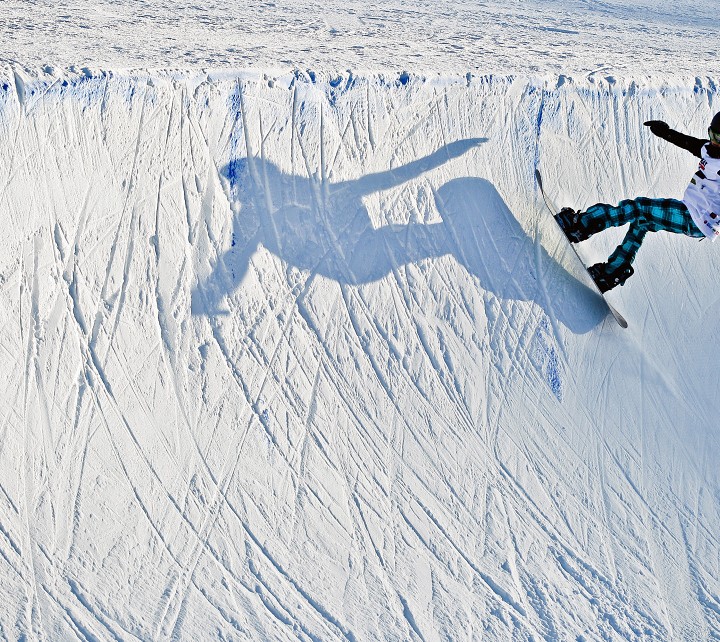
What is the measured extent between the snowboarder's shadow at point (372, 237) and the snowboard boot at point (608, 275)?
0.10 meters

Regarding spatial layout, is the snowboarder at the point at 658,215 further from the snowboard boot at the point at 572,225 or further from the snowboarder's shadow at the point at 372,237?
the snowboarder's shadow at the point at 372,237

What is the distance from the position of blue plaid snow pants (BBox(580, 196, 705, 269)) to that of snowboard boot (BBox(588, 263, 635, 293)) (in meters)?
0.03

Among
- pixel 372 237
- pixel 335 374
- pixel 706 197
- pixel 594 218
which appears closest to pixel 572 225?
pixel 594 218

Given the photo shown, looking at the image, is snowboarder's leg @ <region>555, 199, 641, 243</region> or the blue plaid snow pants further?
snowboarder's leg @ <region>555, 199, 641, 243</region>

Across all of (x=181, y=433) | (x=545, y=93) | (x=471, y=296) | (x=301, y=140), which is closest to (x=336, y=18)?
(x=301, y=140)

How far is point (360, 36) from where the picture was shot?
4133 mm

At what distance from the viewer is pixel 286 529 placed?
329cm

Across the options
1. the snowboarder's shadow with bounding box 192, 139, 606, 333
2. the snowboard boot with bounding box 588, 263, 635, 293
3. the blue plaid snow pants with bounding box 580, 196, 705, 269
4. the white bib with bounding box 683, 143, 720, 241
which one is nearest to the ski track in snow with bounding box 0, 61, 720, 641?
the snowboarder's shadow with bounding box 192, 139, 606, 333

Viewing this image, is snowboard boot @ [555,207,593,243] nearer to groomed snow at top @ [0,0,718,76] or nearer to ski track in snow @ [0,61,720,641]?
ski track in snow @ [0,61,720,641]

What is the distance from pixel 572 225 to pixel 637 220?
0.32 meters

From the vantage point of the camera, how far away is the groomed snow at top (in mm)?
3752

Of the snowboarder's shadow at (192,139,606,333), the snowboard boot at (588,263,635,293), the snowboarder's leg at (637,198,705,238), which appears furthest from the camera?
the snowboard boot at (588,263,635,293)

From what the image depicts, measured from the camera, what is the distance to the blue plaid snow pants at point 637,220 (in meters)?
3.46

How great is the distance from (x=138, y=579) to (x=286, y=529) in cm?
67
